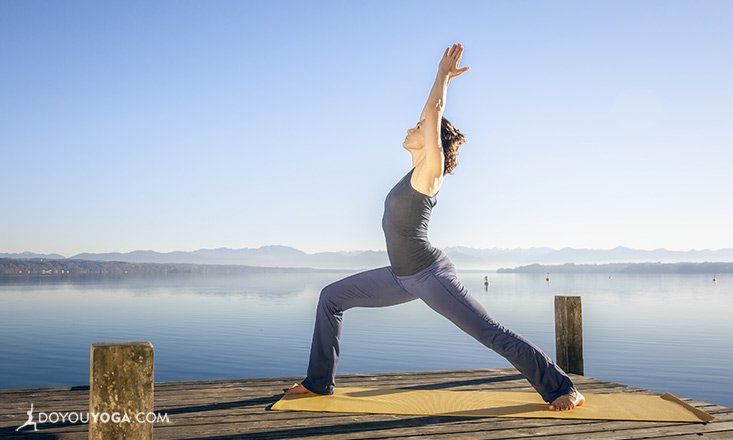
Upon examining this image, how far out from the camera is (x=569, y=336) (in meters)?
7.35

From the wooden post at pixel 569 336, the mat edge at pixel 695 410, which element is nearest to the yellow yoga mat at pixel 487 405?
the mat edge at pixel 695 410

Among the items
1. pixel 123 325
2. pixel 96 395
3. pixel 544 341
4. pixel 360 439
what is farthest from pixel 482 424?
pixel 123 325

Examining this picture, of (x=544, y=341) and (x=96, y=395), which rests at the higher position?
(x=96, y=395)

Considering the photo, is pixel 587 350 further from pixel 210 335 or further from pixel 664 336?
pixel 210 335

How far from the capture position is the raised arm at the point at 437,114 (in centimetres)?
455

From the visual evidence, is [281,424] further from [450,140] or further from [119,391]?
[450,140]

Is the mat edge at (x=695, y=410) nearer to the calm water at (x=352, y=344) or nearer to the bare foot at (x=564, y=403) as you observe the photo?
the bare foot at (x=564, y=403)

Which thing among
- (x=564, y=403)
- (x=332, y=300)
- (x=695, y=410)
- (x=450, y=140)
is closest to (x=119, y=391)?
(x=332, y=300)

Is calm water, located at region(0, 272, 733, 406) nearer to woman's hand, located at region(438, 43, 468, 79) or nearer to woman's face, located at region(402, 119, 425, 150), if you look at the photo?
woman's face, located at region(402, 119, 425, 150)

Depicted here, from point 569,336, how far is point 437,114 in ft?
13.6

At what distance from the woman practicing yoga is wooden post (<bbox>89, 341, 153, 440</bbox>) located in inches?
98.0

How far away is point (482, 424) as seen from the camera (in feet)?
14.9

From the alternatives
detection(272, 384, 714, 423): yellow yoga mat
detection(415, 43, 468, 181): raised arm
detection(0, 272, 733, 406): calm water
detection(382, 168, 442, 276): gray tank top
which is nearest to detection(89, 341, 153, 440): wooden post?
detection(272, 384, 714, 423): yellow yoga mat

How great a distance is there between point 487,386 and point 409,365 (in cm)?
1759
